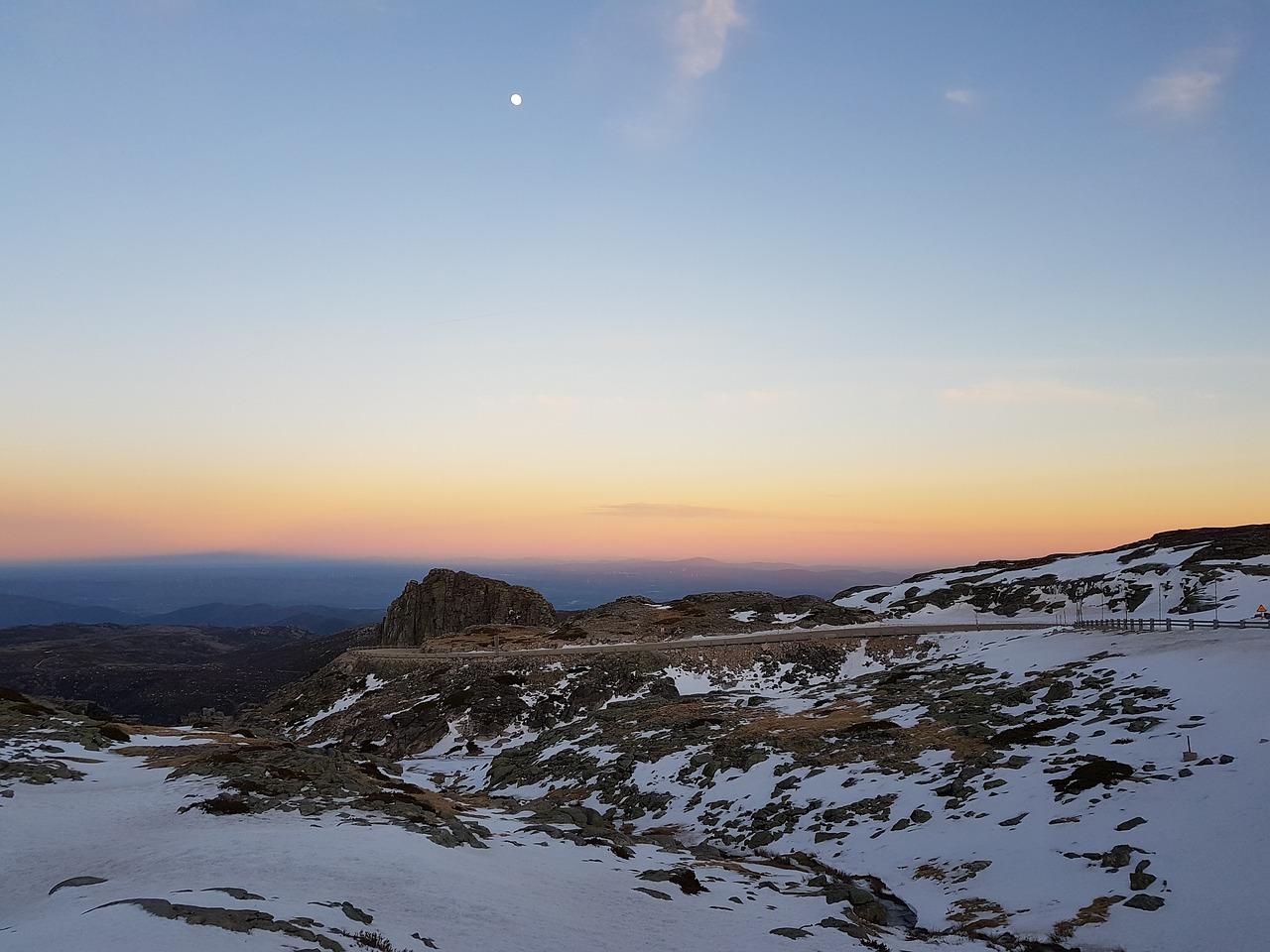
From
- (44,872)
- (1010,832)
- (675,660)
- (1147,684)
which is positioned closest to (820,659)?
(675,660)

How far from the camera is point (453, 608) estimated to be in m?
102

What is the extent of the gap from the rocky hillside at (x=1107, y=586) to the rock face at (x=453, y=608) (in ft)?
137

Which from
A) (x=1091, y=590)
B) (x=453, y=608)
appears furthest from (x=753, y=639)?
(x=453, y=608)

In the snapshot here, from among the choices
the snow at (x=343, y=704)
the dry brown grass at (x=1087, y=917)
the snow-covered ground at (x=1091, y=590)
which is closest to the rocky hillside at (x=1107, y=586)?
the snow-covered ground at (x=1091, y=590)

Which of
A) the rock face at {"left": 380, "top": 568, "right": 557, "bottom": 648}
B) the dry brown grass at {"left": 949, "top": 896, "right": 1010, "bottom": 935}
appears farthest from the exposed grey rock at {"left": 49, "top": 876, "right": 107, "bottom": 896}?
the rock face at {"left": 380, "top": 568, "right": 557, "bottom": 648}

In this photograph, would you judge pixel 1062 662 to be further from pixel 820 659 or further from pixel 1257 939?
pixel 1257 939

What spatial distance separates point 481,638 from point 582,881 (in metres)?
61.9

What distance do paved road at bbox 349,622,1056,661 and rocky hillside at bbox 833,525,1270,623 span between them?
7.60 metres

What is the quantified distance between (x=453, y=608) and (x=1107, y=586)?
77501mm

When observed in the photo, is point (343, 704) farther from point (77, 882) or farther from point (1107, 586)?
point (1107, 586)

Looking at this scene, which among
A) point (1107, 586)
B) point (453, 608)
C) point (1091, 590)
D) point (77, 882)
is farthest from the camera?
point (453, 608)

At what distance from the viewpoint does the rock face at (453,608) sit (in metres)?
101

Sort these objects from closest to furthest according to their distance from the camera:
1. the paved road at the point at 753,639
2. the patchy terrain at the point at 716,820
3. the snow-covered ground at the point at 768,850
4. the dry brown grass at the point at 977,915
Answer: the snow-covered ground at the point at 768,850 < the patchy terrain at the point at 716,820 < the dry brown grass at the point at 977,915 < the paved road at the point at 753,639

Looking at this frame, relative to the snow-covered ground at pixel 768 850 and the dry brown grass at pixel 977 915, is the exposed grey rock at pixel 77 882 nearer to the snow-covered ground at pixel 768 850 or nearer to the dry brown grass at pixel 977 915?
the snow-covered ground at pixel 768 850
